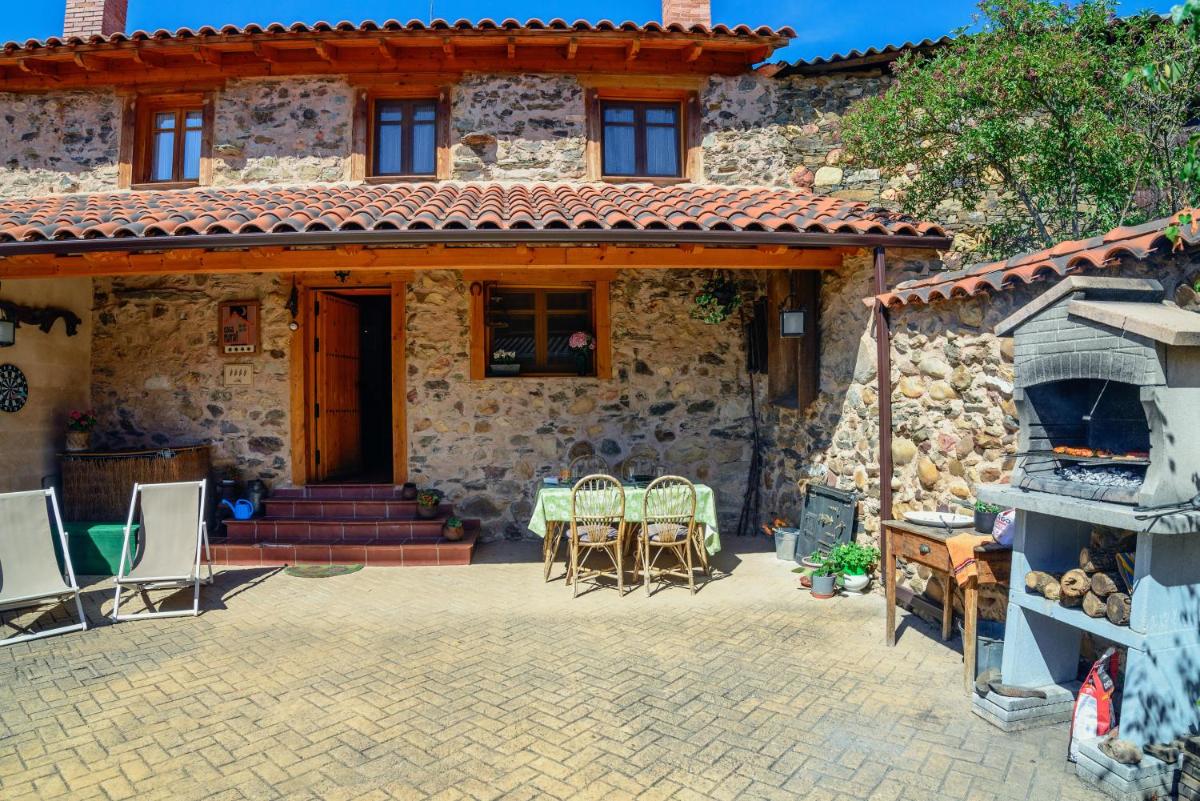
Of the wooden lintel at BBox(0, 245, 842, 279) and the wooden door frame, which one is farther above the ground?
the wooden lintel at BBox(0, 245, 842, 279)

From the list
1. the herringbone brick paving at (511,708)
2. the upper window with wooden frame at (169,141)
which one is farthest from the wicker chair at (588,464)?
the upper window with wooden frame at (169,141)

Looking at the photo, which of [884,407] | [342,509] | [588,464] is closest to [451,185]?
[588,464]

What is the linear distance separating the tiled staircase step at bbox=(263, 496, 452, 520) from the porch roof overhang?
2.55m

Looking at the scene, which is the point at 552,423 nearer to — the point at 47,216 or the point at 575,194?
the point at 575,194

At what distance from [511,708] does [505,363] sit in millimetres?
4346

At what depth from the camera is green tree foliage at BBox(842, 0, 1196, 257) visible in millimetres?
4445

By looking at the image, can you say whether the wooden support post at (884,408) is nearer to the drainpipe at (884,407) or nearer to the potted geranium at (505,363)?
the drainpipe at (884,407)

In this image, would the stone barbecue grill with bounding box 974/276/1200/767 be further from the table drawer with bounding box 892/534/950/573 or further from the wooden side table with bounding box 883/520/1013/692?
the table drawer with bounding box 892/534/950/573

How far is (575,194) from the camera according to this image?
6.38 m

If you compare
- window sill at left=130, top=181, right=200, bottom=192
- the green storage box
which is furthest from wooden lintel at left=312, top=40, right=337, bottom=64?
the green storage box

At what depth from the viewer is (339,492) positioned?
273 inches

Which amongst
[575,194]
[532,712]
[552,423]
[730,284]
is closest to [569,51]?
[575,194]

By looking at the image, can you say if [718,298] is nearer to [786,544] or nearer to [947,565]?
[786,544]

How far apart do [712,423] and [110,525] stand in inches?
233
